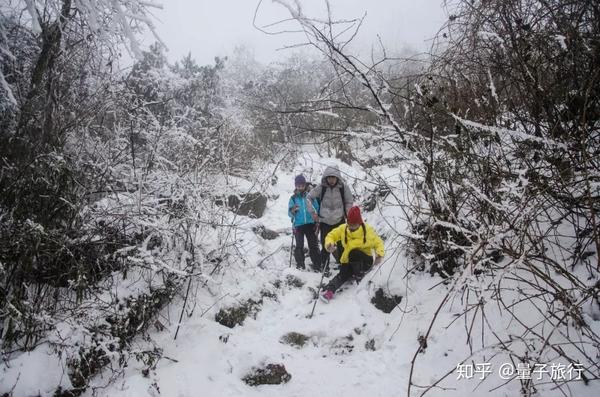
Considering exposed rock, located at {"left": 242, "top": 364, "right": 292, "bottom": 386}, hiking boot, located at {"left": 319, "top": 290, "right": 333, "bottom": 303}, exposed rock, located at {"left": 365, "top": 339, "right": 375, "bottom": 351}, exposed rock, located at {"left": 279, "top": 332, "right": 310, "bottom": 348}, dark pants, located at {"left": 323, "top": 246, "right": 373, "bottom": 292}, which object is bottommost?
exposed rock, located at {"left": 242, "top": 364, "right": 292, "bottom": 386}

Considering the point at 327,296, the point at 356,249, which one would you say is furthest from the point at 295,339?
the point at 356,249

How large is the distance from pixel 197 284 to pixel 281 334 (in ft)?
3.60

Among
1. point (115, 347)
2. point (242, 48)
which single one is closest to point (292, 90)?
point (242, 48)

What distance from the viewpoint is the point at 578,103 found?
2434 mm

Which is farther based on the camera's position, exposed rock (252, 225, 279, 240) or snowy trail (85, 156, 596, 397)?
exposed rock (252, 225, 279, 240)

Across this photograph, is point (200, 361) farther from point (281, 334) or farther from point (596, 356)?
point (596, 356)

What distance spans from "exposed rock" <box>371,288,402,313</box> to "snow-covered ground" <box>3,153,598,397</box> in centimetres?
6

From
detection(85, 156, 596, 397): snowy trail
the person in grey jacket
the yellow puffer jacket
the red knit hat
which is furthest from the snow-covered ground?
the person in grey jacket

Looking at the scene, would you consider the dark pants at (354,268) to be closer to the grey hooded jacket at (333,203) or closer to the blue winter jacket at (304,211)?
the grey hooded jacket at (333,203)

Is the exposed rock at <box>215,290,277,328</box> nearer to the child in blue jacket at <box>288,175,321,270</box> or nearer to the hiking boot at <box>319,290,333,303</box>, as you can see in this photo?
the hiking boot at <box>319,290,333,303</box>


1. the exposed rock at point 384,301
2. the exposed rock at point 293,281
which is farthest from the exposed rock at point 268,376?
the exposed rock at point 293,281

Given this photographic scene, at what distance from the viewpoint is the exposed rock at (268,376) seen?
3205 millimetres

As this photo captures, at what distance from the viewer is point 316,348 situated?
3.80 meters

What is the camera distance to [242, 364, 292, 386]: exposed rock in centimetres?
321
